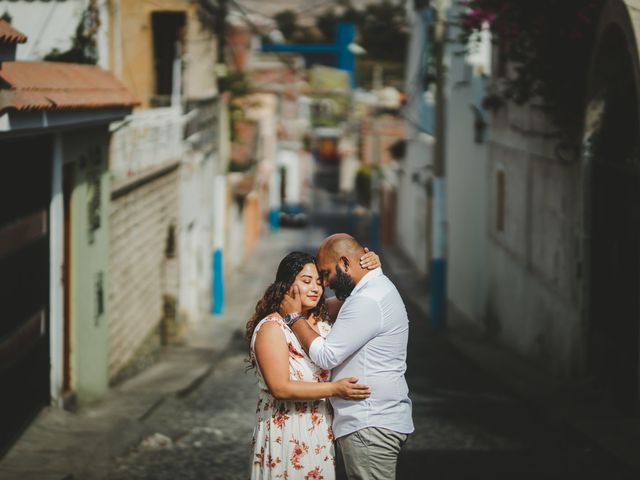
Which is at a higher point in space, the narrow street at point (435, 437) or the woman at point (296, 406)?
the woman at point (296, 406)

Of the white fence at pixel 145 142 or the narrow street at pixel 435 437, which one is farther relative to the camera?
the white fence at pixel 145 142

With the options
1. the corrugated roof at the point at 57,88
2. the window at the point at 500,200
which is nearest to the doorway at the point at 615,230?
the corrugated roof at the point at 57,88

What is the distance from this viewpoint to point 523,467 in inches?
334

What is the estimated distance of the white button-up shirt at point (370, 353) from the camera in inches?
196

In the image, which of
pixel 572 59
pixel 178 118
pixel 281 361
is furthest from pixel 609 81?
pixel 178 118

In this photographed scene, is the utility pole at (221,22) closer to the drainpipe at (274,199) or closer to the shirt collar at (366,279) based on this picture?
the shirt collar at (366,279)

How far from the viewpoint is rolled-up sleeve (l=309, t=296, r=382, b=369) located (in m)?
4.95

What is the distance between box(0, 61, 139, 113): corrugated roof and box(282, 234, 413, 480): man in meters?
2.22

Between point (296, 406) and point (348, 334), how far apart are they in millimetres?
443

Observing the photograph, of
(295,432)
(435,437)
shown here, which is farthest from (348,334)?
(435,437)

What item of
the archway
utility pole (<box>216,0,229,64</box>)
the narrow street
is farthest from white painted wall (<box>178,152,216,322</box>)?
the archway

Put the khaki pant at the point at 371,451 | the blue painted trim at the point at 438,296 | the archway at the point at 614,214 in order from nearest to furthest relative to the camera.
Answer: the khaki pant at the point at 371,451, the archway at the point at 614,214, the blue painted trim at the point at 438,296

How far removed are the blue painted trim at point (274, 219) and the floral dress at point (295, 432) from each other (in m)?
48.4

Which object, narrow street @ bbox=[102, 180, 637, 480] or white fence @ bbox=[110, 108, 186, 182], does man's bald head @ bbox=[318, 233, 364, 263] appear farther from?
white fence @ bbox=[110, 108, 186, 182]
